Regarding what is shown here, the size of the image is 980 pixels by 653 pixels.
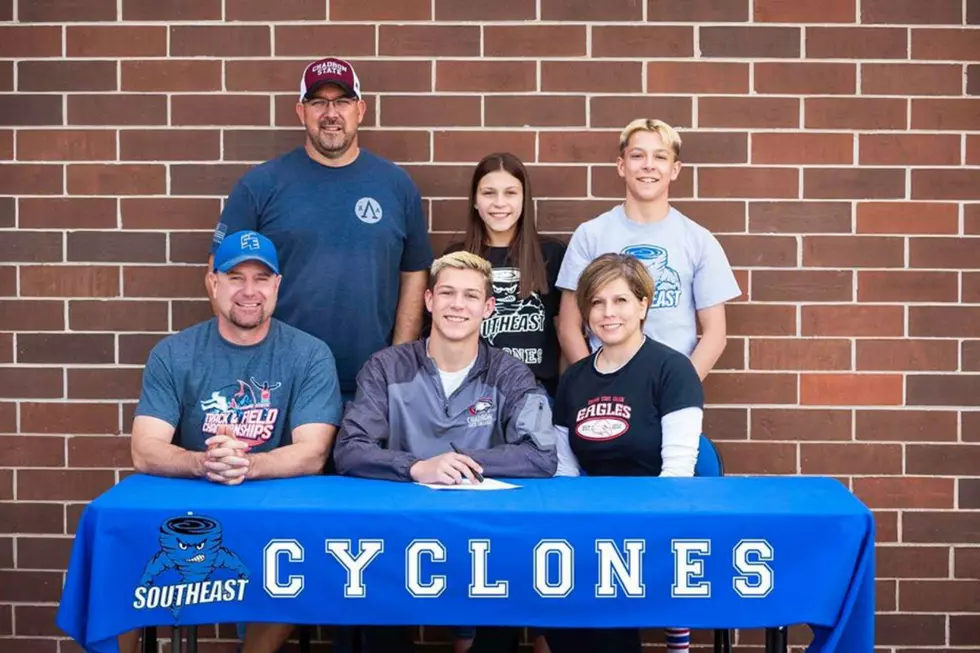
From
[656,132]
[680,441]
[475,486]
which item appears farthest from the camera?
[656,132]

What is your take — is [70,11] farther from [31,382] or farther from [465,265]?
[465,265]

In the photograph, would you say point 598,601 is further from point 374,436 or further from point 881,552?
point 881,552

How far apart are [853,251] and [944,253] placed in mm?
354

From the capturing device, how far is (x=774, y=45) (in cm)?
427

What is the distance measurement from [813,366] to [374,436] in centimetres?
188

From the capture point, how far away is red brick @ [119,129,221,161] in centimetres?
432

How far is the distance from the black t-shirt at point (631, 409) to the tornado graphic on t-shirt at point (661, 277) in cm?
50

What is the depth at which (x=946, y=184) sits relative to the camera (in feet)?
14.1

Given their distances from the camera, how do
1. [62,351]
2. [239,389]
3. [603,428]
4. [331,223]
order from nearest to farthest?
[603,428], [239,389], [331,223], [62,351]

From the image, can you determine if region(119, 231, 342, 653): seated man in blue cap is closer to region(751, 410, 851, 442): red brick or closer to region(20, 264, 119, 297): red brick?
region(20, 264, 119, 297): red brick

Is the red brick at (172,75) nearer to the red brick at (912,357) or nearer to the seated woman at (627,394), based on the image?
the seated woman at (627,394)

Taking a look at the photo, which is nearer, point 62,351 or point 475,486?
point 475,486

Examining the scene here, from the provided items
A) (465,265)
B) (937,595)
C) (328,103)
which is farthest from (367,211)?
(937,595)

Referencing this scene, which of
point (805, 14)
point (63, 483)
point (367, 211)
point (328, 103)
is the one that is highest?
point (805, 14)
